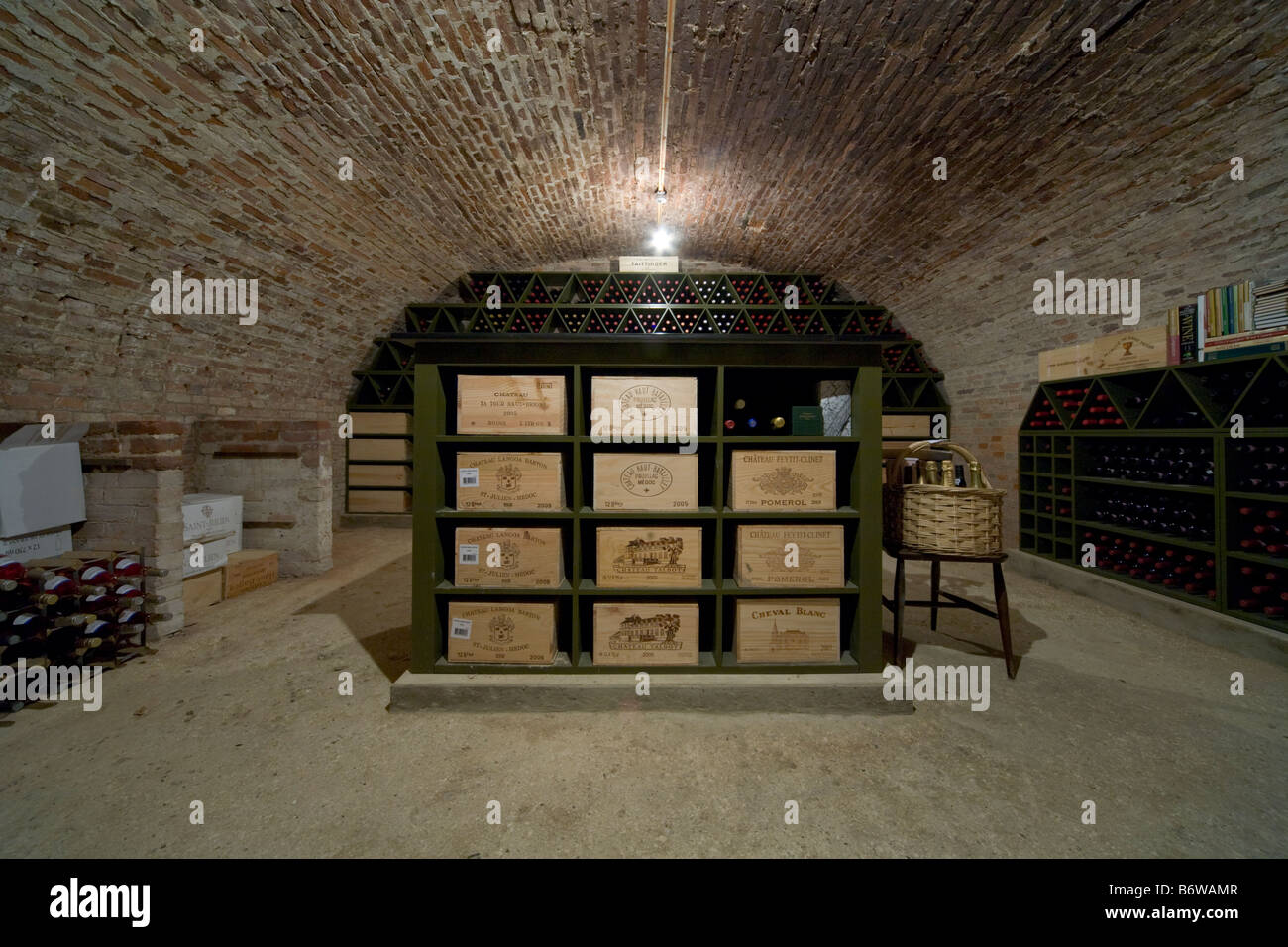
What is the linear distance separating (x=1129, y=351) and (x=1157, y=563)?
1.55m

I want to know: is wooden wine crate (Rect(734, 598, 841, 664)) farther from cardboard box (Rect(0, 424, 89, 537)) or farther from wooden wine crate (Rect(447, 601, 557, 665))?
cardboard box (Rect(0, 424, 89, 537))

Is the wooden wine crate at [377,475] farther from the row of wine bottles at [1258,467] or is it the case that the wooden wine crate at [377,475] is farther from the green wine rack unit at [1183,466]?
the row of wine bottles at [1258,467]

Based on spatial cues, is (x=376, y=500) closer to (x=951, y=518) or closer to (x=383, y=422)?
(x=383, y=422)

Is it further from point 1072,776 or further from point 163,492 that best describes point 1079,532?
point 163,492

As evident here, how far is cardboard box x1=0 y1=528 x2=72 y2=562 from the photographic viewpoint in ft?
7.63

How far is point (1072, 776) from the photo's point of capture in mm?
1582

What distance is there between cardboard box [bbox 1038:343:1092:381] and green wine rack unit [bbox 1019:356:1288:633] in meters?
0.07

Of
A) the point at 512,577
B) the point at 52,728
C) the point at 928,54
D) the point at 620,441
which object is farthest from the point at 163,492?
the point at 928,54

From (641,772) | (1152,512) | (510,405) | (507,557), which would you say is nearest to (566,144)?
(510,405)

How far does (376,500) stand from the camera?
6.03 m


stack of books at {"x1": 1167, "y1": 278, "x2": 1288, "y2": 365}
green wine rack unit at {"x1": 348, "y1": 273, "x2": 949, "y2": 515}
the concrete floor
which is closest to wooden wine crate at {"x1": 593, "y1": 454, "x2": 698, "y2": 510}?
the concrete floor

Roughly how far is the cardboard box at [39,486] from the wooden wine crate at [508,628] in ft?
7.86

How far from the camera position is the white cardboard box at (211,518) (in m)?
3.18

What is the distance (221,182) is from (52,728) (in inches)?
129
